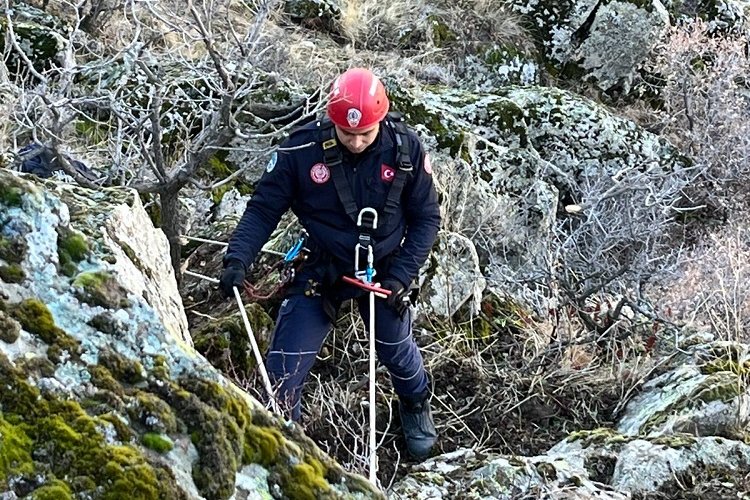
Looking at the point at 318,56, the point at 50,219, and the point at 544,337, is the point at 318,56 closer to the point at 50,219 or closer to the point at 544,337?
the point at 544,337

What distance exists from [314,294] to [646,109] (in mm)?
8256

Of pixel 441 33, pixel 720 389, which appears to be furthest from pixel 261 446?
pixel 441 33

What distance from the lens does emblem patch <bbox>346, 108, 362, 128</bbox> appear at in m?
3.75

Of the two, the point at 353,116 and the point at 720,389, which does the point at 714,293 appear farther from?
the point at 353,116

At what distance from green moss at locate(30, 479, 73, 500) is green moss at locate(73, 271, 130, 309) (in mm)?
430

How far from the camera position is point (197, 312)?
473cm

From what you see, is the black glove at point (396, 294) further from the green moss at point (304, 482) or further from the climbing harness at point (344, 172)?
the green moss at point (304, 482)

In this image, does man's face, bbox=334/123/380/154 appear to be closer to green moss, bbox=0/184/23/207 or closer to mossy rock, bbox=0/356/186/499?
green moss, bbox=0/184/23/207

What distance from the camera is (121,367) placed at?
172 centimetres

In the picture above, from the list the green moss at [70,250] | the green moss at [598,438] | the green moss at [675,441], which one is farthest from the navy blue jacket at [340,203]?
the green moss at [70,250]

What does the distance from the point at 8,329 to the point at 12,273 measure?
0.16m

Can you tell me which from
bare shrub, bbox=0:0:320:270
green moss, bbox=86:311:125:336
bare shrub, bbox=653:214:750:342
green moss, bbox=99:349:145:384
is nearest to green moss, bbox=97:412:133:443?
green moss, bbox=99:349:145:384

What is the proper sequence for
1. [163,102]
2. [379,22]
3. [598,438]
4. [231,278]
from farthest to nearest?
[379,22] < [163,102] < [231,278] < [598,438]

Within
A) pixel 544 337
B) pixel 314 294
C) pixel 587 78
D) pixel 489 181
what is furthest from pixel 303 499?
pixel 587 78
